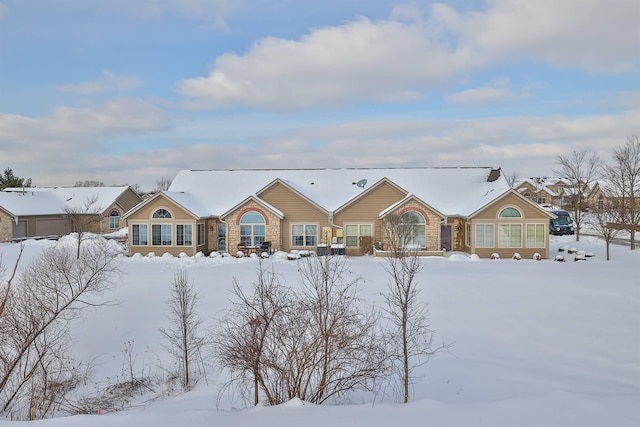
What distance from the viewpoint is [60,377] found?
11.7 meters

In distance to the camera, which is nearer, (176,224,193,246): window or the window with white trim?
(176,224,193,246): window

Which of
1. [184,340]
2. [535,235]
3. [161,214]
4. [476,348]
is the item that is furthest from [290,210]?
[476,348]

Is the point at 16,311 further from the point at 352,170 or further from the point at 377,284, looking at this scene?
the point at 352,170

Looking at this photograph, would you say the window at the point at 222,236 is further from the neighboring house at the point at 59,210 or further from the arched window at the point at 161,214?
the neighboring house at the point at 59,210

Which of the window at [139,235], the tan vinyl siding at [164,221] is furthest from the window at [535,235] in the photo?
the window at [139,235]

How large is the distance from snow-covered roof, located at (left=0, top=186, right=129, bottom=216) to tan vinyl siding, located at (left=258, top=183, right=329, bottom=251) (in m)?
20.0

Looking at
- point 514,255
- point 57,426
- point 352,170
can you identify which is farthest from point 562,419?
point 352,170

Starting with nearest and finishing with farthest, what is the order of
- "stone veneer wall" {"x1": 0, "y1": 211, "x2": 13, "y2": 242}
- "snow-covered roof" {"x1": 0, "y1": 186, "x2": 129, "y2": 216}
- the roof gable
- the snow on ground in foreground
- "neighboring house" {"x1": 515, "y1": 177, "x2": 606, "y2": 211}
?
1. the snow on ground in foreground
2. the roof gable
3. "stone veneer wall" {"x1": 0, "y1": 211, "x2": 13, "y2": 242}
4. "snow-covered roof" {"x1": 0, "y1": 186, "x2": 129, "y2": 216}
5. "neighboring house" {"x1": 515, "y1": 177, "x2": 606, "y2": 211}

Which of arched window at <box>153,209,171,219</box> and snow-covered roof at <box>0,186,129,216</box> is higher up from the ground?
snow-covered roof at <box>0,186,129,216</box>

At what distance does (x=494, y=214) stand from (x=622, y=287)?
9.12 m

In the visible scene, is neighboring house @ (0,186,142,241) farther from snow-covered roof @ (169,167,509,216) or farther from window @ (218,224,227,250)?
window @ (218,224,227,250)

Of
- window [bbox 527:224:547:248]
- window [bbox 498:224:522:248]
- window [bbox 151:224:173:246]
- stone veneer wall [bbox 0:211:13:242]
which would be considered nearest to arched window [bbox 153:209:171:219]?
window [bbox 151:224:173:246]

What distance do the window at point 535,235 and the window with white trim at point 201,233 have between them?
748 inches

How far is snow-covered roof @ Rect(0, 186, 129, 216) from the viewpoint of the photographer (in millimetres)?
36844
